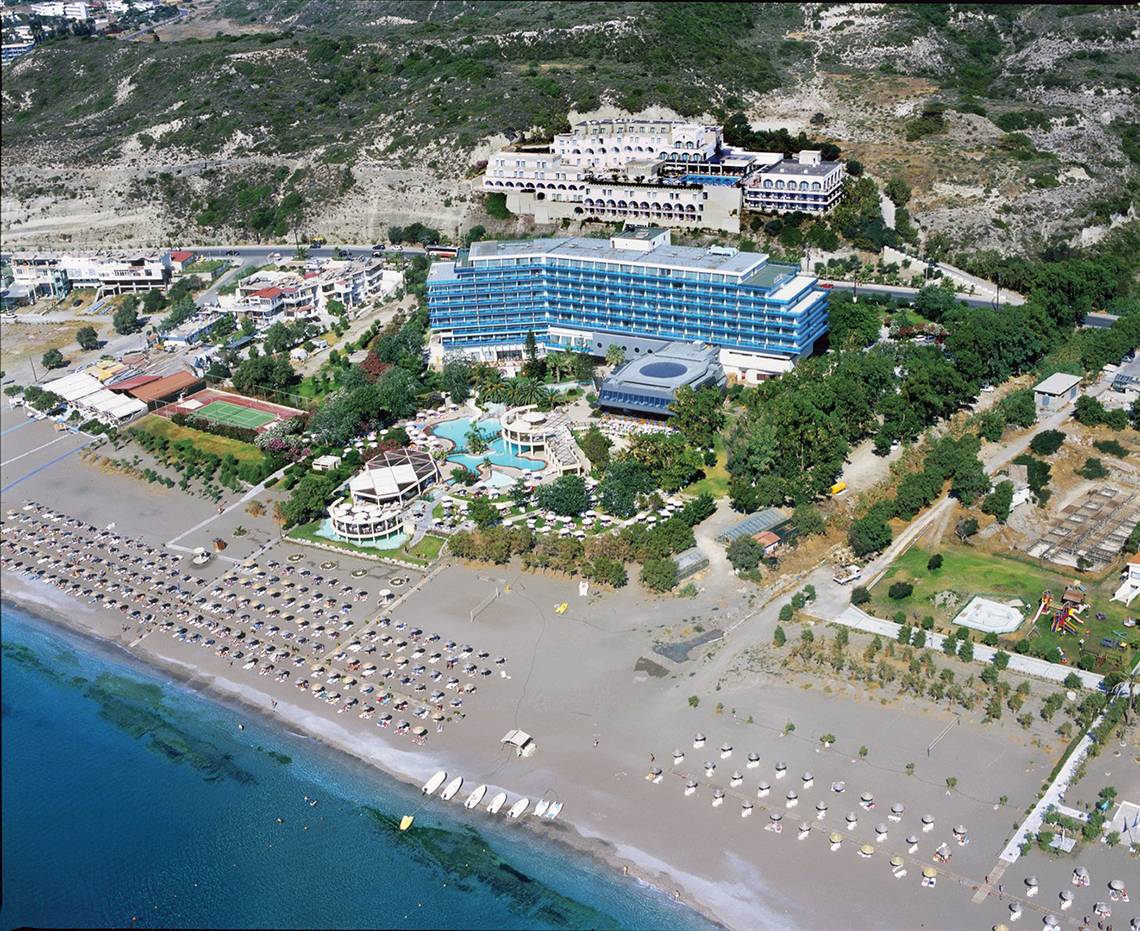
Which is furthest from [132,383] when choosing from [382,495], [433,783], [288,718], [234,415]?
[433,783]

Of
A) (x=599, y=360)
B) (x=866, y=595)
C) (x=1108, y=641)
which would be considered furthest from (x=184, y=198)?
(x=1108, y=641)

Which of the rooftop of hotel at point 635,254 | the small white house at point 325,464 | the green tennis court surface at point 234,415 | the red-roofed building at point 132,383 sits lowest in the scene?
the green tennis court surface at point 234,415

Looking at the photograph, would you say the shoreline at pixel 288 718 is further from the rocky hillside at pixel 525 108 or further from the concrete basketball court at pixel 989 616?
the rocky hillside at pixel 525 108

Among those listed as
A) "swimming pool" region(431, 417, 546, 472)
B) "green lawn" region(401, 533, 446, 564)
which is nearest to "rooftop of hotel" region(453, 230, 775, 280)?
"swimming pool" region(431, 417, 546, 472)

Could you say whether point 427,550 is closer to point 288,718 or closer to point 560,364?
point 288,718

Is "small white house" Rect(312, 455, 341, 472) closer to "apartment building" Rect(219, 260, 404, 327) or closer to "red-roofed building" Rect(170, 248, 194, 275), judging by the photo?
"apartment building" Rect(219, 260, 404, 327)

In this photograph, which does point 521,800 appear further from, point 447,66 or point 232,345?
point 447,66

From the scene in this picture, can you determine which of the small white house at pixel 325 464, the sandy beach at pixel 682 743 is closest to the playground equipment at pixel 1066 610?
the sandy beach at pixel 682 743
